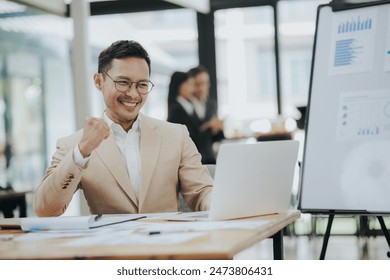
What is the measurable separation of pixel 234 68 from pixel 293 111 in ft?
2.39

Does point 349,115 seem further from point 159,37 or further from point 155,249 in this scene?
point 159,37

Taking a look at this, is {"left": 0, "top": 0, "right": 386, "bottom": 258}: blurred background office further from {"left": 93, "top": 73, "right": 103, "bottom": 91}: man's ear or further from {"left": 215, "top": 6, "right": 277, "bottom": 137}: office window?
{"left": 93, "top": 73, "right": 103, "bottom": 91}: man's ear

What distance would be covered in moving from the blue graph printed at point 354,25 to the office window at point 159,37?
312 cm

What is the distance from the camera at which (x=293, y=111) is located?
597cm

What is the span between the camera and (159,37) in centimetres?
605

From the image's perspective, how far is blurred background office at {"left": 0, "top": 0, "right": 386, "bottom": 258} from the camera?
509cm

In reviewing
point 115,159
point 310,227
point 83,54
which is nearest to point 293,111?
point 310,227

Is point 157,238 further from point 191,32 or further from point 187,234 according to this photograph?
point 191,32

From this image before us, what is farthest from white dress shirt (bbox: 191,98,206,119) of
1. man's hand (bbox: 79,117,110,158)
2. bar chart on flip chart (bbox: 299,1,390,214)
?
man's hand (bbox: 79,117,110,158)

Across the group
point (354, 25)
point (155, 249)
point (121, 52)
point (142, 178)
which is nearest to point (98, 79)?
point (121, 52)

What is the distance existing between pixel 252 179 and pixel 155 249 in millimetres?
493

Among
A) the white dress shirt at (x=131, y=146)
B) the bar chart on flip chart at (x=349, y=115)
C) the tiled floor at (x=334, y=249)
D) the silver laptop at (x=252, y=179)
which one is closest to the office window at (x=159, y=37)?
the tiled floor at (x=334, y=249)

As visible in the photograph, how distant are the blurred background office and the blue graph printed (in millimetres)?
2575
